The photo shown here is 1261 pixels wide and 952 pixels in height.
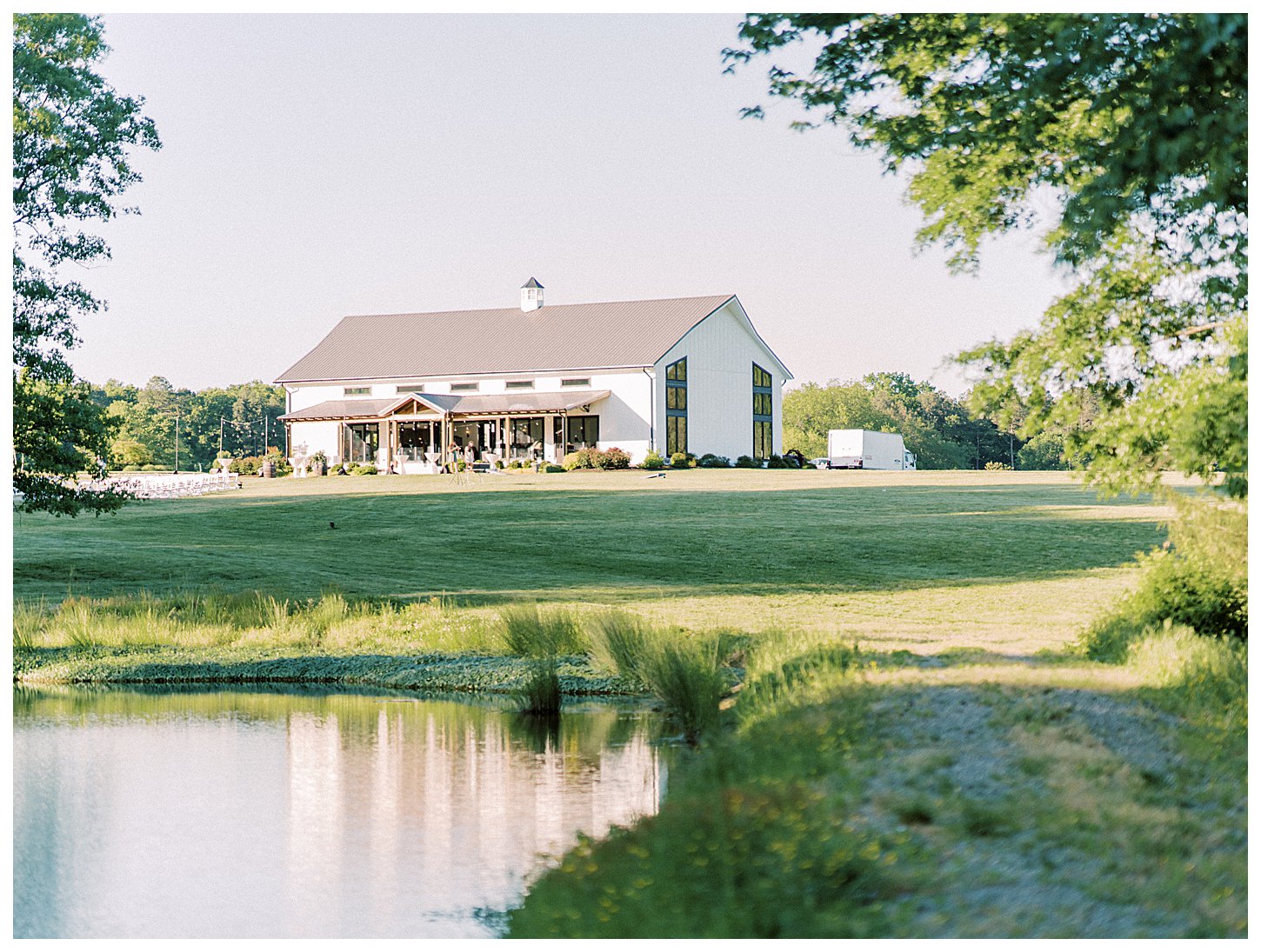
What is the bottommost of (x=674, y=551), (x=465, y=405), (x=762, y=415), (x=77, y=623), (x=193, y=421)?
(x=77, y=623)

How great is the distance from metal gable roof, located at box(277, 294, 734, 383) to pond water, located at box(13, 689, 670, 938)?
109 ft

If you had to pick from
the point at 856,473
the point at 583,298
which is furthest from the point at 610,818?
A: the point at 583,298

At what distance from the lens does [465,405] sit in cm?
4594

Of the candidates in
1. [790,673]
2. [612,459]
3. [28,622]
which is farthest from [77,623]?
[612,459]

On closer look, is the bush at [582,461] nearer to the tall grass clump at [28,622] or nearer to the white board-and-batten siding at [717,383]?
the white board-and-batten siding at [717,383]

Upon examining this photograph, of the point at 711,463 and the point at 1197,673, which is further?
the point at 711,463

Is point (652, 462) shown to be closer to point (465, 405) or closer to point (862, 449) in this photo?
point (465, 405)

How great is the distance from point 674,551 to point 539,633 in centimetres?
943

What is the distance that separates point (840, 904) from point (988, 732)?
7.66ft

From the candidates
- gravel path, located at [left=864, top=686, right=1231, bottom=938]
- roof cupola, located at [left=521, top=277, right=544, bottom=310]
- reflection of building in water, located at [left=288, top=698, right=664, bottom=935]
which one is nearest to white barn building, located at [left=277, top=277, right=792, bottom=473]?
roof cupola, located at [left=521, top=277, right=544, bottom=310]

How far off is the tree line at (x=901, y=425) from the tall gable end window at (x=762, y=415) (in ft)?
58.8

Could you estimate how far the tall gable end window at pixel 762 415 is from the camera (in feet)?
159

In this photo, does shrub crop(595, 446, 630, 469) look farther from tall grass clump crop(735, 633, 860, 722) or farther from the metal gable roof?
tall grass clump crop(735, 633, 860, 722)

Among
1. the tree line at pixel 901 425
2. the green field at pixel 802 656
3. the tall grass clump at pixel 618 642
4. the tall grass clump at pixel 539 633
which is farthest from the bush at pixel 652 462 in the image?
the tall grass clump at pixel 618 642
